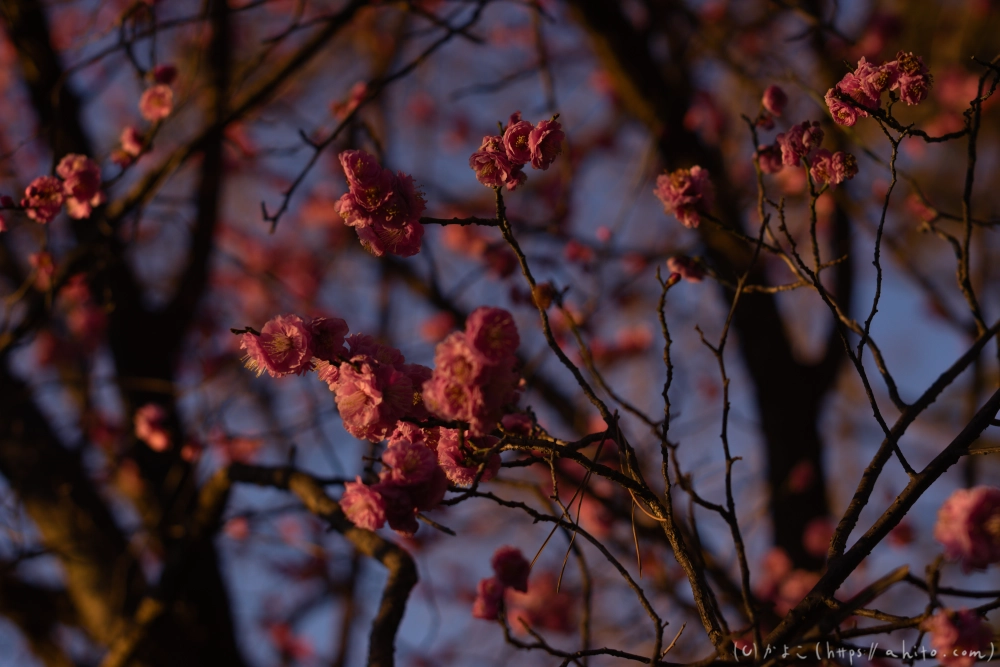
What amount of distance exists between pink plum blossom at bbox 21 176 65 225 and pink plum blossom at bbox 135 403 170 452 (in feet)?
5.25

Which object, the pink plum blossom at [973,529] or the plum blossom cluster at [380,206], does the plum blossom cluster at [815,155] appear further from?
the plum blossom cluster at [380,206]

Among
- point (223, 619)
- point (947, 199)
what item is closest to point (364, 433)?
point (223, 619)

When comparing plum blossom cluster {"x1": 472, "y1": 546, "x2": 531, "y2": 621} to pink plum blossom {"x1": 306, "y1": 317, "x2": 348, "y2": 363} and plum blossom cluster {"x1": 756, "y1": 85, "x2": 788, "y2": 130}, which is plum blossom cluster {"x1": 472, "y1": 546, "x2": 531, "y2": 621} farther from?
plum blossom cluster {"x1": 756, "y1": 85, "x2": 788, "y2": 130}

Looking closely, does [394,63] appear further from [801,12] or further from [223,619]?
[223,619]

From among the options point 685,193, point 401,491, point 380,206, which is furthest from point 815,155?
point 401,491

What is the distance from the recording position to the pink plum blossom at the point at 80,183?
2.25 m

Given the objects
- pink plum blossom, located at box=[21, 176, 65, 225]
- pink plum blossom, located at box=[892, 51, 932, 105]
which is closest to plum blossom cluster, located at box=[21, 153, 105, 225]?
pink plum blossom, located at box=[21, 176, 65, 225]

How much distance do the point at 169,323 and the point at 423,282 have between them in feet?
4.98

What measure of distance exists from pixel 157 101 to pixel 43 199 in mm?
700

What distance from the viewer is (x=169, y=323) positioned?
4.23m

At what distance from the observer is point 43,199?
2.17 meters

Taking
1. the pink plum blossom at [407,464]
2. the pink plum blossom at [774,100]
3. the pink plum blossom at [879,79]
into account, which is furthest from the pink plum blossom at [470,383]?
the pink plum blossom at [774,100]

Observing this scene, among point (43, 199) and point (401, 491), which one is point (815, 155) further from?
point (43, 199)

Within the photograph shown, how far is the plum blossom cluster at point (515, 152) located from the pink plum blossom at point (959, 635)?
1086mm
